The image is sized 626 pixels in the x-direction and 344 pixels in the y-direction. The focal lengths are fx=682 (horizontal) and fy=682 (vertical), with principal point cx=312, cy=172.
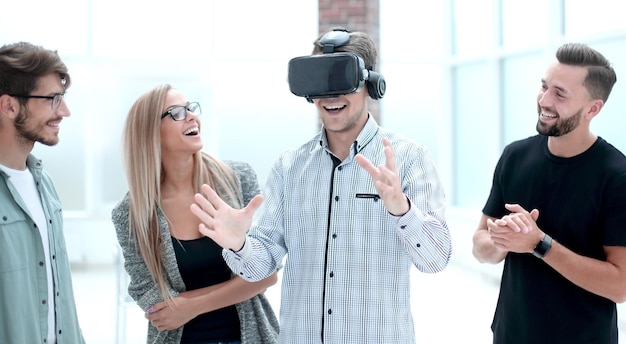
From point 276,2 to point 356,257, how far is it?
5.76m

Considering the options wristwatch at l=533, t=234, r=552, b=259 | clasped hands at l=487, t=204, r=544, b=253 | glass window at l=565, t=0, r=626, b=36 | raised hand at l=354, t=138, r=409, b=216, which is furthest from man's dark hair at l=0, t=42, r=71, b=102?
glass window at l=565, t=0, r=626, b=36

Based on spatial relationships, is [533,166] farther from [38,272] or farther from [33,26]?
[33,26]

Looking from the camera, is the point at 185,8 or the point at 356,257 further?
the point at 185,8

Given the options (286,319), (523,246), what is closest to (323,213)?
(286,319)

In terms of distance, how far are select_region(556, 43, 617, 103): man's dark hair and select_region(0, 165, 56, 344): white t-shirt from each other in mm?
1532

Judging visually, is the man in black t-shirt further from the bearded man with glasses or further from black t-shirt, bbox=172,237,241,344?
the bearded man with glasses

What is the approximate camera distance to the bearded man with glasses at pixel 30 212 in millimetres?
1706

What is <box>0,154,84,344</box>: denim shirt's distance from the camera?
169 centimetres

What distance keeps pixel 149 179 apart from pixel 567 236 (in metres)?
1.24

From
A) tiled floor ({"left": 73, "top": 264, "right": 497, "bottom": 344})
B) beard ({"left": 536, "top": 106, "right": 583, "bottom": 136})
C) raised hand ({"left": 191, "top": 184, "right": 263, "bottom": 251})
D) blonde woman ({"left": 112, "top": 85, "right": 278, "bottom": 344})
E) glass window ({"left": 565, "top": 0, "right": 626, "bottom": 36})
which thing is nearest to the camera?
raised hand ({"left": 191, "top": 184, "right": 263, "bottom": 251})

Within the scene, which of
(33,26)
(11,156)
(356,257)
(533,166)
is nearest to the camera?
(356,257)

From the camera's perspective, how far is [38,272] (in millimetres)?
1786

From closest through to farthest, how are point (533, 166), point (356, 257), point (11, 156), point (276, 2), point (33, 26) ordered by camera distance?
point (356, 257) → point (11, 156) → point (533, 166) → point (33, 26) → point (276, 2)

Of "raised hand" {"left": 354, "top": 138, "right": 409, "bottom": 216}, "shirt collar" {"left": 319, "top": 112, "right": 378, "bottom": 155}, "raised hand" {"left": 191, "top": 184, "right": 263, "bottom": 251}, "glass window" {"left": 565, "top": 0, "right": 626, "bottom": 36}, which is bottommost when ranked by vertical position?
"raised hand" {"left": 191, "top": 184, "right": 263, "bottom": 251}
